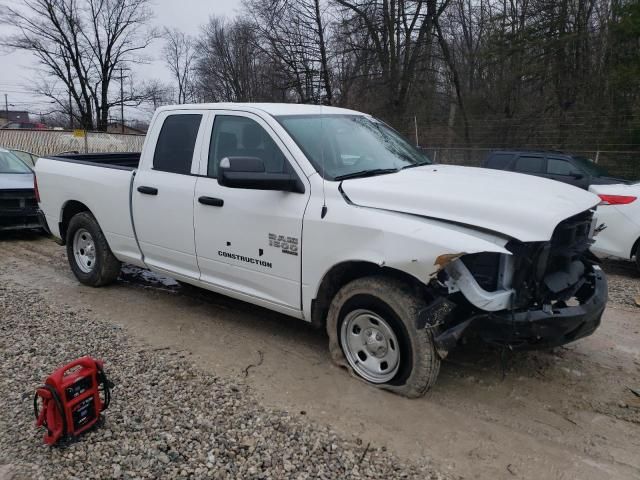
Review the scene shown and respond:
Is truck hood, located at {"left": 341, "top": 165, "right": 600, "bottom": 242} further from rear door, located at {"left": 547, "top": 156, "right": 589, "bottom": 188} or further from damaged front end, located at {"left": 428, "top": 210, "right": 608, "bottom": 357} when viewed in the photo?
rear door, located at {"left": 547, "top": 156, "right": 589, "bottom": 188}

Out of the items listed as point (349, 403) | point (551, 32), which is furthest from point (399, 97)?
point (349, 403)

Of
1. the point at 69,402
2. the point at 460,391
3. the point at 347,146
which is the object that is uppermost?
the point at 347,146

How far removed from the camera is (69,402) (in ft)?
9.84

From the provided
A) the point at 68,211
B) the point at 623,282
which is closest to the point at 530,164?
the point at 623,282

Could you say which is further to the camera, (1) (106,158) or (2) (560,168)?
(2) (560,168)

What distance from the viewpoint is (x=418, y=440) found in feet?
10.5

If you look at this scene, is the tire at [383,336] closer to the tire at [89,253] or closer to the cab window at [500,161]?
the tire at [89,253]

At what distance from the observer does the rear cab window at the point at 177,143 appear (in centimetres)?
479

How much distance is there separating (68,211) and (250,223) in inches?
128

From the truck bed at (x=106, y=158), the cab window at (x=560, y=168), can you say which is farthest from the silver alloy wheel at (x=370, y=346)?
the cab window at (x=560, y=168)

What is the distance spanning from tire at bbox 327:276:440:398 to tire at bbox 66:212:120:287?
10.5 feet

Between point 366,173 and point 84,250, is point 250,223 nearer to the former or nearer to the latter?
point 366,173

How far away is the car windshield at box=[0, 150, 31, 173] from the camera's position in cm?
970

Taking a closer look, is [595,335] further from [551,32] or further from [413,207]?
[551,32]
